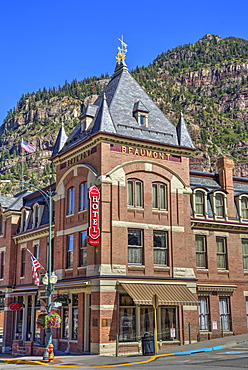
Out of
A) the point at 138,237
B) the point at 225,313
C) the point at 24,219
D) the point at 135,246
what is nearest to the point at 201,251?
the point at 225,313

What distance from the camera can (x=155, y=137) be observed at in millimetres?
30828

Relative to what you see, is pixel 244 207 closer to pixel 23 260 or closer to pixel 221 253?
pixel 221 253

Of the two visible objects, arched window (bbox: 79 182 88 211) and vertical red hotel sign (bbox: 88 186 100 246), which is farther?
arched window (bbox: 79 182 88 211)

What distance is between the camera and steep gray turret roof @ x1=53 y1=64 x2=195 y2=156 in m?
29.5

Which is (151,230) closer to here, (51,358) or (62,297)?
(62,297)

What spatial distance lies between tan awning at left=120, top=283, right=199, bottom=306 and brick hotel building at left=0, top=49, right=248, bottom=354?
0.08m

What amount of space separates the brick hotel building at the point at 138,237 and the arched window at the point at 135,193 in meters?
0.07

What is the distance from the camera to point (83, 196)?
99.0 ft

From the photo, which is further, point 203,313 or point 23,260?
point 23,260

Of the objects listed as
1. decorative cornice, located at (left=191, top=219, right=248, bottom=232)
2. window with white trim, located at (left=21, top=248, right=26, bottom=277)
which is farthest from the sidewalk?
window with white trim, located at (left=21, top=248, right=26, bottom=277)

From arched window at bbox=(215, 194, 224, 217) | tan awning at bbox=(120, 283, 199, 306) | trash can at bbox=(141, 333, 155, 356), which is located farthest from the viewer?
arched window at bbox=(215, 194, 224, 217)

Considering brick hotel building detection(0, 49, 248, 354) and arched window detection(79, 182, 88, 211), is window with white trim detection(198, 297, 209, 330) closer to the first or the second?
brick hotel building detection(0, 49, 248, 354)

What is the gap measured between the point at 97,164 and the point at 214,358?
13505mm

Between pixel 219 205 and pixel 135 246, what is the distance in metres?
8.95
